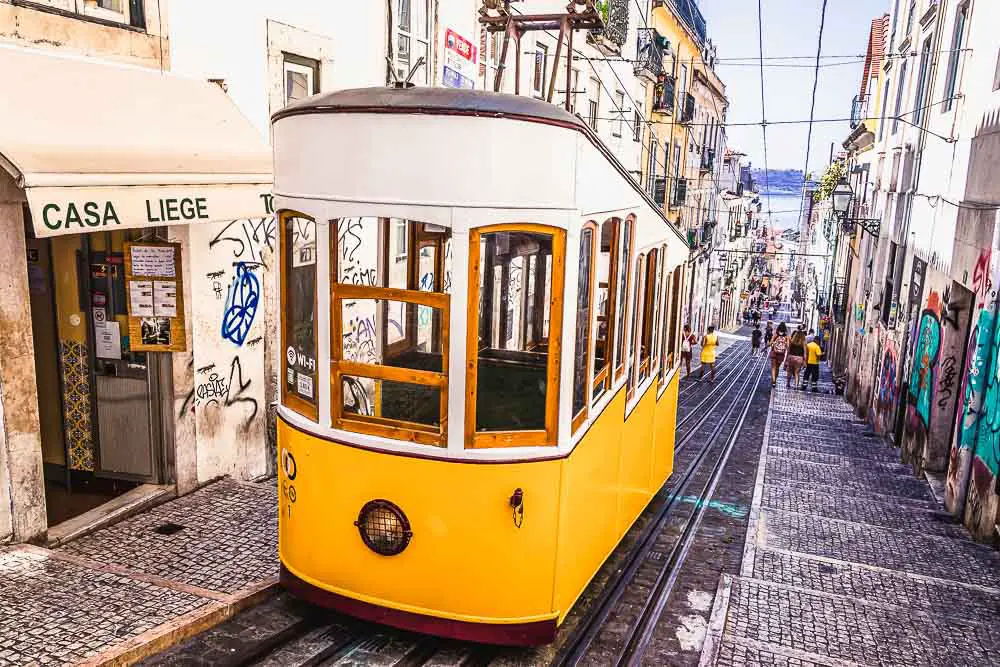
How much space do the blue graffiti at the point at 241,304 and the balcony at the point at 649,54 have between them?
19.0m

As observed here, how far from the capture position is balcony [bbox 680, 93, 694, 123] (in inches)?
1271

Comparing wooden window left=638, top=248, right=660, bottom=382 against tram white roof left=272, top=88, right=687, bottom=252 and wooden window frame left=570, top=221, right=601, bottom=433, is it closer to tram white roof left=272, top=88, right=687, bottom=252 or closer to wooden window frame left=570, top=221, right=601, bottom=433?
wooden window frame left=570, top=221, right=601, bottom=433

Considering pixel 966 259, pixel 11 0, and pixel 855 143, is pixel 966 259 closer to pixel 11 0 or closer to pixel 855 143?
pixel 11 0

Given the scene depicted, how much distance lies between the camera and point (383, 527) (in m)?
4.53

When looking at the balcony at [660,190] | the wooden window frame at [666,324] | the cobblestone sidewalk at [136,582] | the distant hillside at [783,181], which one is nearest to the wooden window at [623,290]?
the wooden window frame at [666,324]

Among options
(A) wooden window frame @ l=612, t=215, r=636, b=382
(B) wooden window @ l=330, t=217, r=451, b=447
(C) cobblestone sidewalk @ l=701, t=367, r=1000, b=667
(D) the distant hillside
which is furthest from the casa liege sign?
(D) the distant hillside

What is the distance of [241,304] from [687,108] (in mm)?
28786

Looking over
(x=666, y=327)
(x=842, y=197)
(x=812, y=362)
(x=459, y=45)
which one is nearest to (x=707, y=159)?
(x=812, y=362)

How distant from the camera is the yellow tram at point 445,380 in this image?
4.20 m

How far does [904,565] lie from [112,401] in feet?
23.4

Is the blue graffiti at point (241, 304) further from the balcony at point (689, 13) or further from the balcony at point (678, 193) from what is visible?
the balcony at point (678, 193)

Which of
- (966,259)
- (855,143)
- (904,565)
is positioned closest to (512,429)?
(904,565)

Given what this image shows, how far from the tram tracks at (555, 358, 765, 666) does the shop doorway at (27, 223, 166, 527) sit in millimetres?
4052

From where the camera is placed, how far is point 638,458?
6.98 meters
